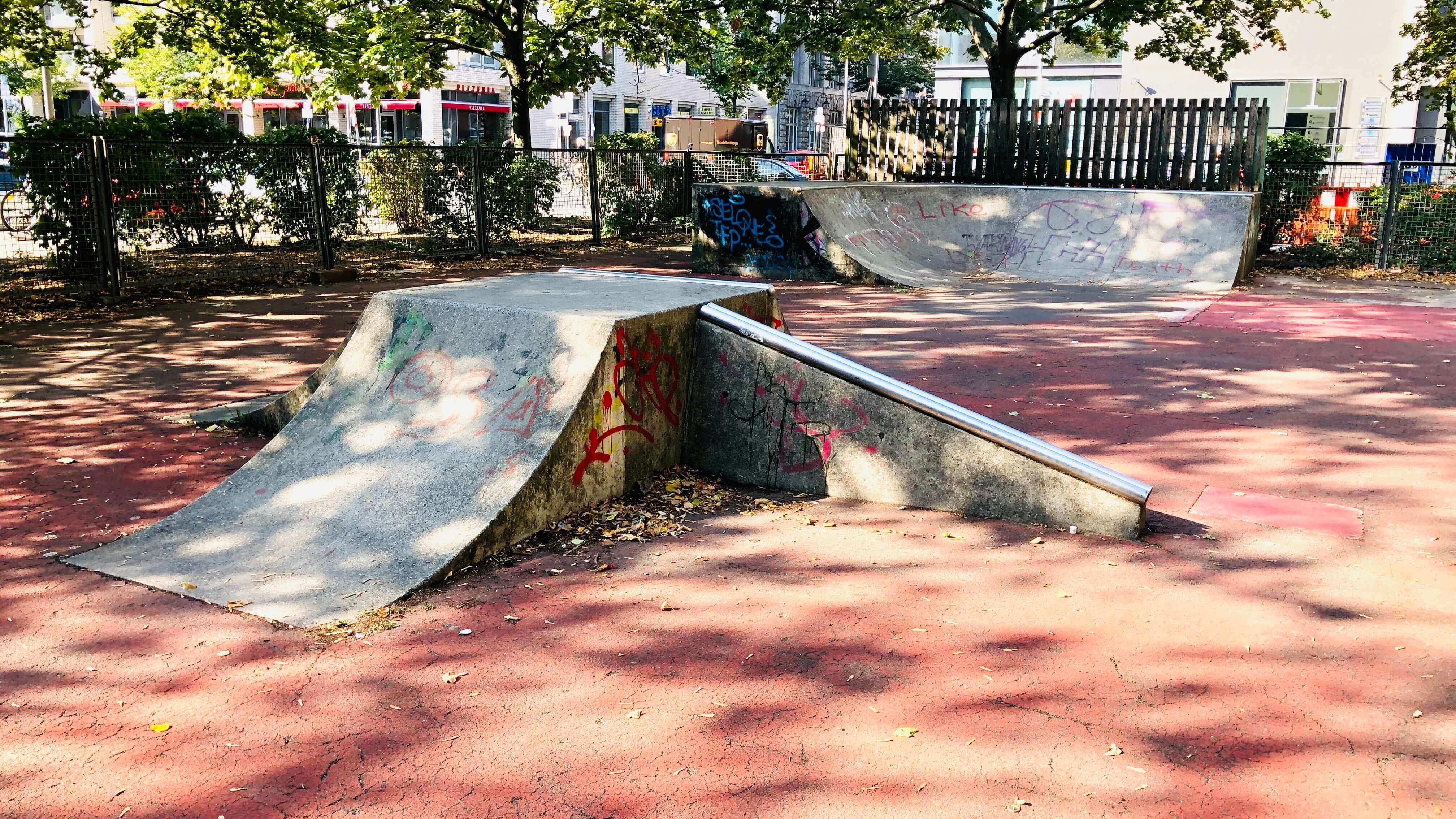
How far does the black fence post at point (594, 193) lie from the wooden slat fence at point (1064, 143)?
4952 millimetres

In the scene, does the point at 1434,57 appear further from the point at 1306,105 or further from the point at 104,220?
the point at 104,220

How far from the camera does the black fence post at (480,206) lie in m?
17.3

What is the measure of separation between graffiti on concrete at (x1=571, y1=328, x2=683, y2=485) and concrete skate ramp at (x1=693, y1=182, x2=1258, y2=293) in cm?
953

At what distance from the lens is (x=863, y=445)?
5777 millimetres

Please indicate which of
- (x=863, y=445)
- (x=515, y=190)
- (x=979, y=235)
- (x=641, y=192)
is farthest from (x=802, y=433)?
(x=641, y=192)

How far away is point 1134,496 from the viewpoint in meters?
5.16

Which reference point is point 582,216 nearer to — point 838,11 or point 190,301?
point 838,11

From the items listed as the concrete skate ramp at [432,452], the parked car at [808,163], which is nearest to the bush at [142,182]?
the concrete skate ramp at [432,452]

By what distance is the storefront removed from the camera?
47656mm

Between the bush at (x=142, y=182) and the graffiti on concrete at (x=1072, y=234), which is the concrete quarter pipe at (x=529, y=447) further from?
the graffiti on concrete at (x=1072, y=234)

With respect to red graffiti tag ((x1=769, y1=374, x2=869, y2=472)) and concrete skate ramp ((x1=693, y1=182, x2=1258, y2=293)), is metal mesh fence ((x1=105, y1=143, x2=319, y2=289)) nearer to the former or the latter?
concrete skate ramp ((x1=693, y1=182, x2=1258, y2=293))

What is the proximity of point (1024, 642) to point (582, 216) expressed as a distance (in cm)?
1734

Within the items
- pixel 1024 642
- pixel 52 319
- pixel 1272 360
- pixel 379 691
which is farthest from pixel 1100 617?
pixel 52 319

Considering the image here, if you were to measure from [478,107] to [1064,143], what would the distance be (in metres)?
35.9
